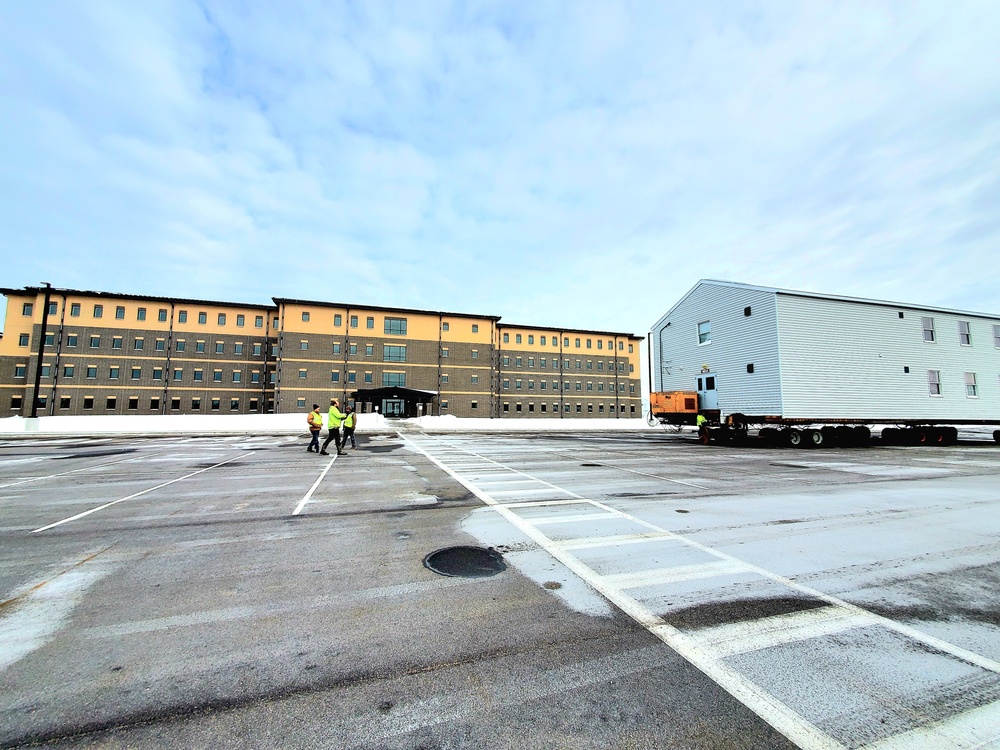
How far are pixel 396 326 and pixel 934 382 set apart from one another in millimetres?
57449

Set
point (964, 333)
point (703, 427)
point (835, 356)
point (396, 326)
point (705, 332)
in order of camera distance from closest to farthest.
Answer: point (835, 356)
point (703, 427)
point (964, 333)
point (705, 332)
point (396, 326)

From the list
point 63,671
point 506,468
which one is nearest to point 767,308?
point 506,468

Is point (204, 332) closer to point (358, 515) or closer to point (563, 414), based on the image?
point (563, 414)

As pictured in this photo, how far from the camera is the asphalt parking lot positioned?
2.37 m

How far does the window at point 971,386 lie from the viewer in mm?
24531

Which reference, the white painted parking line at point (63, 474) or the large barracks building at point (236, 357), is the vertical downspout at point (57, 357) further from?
the white painted parking line at point (63, 474)

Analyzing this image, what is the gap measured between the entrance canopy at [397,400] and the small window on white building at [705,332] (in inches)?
1551

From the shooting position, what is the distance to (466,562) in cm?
492

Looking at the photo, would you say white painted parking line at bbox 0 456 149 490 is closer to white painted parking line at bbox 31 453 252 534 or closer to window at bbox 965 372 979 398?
white painted parking line at bbox 31 453 252 534

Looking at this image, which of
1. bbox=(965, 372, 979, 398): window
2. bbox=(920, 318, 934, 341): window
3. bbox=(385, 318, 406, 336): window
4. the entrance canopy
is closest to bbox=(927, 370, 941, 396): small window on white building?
bbox=(920, 318, 934, 341): window

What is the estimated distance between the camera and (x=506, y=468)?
12.8m

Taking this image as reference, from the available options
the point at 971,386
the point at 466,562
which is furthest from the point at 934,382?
the point at 466,562

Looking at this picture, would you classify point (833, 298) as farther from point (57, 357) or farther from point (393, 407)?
point (57, 357)

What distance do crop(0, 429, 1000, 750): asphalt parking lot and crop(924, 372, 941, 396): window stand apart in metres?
21.7
